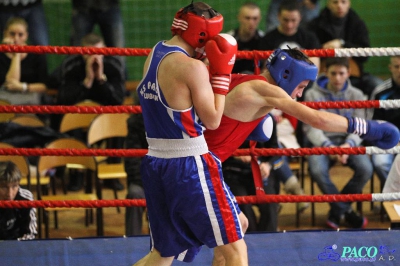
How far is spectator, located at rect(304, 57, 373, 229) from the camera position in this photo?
582 cm

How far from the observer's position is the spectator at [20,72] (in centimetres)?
682

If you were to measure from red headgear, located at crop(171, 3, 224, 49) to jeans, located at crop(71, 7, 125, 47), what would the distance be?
447 cm

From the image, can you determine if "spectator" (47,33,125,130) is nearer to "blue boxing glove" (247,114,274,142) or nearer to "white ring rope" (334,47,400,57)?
"white ring rope" (334,47,400,57)

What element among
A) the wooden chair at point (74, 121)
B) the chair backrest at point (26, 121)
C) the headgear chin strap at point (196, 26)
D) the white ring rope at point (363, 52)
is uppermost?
the headgear chin strap at point (196, 26)

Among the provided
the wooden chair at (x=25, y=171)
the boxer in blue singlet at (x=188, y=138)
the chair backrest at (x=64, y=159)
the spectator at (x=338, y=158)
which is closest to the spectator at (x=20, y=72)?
the wooden chair at (x=25, y=171)

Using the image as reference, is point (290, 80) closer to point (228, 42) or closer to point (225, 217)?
point (228, 42)

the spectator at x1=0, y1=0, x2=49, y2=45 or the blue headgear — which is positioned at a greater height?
the blue headgear

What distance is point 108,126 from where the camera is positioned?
6172mm

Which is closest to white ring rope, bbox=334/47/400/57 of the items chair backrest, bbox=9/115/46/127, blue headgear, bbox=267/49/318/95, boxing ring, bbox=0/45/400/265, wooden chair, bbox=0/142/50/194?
boxing ring, bbox=0/45/400/265

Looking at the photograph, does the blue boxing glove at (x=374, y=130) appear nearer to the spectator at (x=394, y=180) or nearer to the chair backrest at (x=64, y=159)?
the spectator at (x=394, y=180)

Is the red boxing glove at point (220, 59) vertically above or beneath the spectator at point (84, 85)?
above

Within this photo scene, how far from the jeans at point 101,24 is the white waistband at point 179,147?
4477mm

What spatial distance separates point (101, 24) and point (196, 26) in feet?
15.1

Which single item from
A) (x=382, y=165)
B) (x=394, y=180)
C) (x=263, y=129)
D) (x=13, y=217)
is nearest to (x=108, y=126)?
(x=13, y=217)
